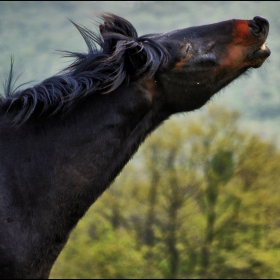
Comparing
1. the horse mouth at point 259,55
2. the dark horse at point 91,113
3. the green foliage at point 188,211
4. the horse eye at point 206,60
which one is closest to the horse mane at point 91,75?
the dark horse at point 91,113

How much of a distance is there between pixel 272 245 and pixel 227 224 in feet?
8.40

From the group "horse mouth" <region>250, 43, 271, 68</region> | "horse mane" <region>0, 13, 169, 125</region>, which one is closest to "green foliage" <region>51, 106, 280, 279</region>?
"horse mouth" <region>250, 43, 271, 68</region>

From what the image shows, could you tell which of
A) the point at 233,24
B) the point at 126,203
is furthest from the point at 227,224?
the point at 233,24

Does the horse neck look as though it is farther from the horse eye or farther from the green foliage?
the green foliage

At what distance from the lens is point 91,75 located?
355 centimetres

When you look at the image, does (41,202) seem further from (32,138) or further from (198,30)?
(198,30)

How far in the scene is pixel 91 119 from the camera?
352 cm

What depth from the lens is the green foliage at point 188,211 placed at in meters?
21.0

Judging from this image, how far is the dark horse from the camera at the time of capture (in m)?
3.26

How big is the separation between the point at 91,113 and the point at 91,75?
30 centimetres

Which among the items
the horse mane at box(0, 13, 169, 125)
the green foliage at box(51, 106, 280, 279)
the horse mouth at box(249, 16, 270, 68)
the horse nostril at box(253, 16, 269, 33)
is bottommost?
the green foliage at box(51, 106, 280, 279)

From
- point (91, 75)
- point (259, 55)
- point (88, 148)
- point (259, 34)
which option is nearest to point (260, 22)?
point (259, 34)

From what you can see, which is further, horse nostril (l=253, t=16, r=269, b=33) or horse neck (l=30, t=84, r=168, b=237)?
horse nostril (l=253, t=16, r=269, b=33)

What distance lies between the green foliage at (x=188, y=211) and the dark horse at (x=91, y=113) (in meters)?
16.6
